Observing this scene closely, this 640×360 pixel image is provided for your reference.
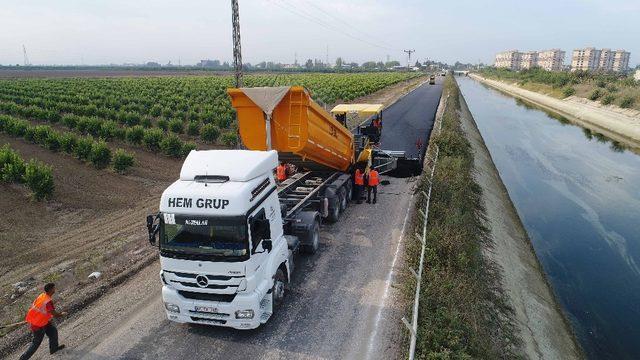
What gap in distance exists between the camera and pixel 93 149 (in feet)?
64.4

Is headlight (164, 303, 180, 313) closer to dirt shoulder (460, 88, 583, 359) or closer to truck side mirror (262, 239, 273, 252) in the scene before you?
truck side mirror (262, 239, 273, 252)

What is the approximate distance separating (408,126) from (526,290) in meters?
23.6

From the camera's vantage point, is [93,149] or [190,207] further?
[93,149]

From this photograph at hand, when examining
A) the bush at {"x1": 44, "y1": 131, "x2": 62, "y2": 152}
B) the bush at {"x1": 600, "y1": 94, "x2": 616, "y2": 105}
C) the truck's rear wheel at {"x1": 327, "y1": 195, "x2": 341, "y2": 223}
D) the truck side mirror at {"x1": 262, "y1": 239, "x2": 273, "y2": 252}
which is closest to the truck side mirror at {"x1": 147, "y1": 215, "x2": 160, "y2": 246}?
the truck side mirror at {"x1": 262, "y1": 239, "x2": 273, "y2": 252}

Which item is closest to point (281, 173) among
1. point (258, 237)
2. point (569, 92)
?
point (258, 237)

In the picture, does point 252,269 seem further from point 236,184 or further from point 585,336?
point 585,336

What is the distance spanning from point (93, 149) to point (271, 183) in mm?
14266

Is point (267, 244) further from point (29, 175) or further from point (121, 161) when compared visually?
point (121, 161)

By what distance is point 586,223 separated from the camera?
21.8 meters

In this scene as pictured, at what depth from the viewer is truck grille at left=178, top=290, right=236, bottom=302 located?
8.17m

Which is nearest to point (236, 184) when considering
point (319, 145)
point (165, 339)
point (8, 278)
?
point (165, 339)

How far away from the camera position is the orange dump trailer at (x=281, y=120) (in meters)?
11.4

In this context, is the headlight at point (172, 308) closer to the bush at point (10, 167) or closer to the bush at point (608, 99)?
the bush at point (10, 167)

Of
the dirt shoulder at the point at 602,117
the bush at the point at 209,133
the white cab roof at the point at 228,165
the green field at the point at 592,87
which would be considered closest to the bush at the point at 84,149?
the bush at the point at 209,133
